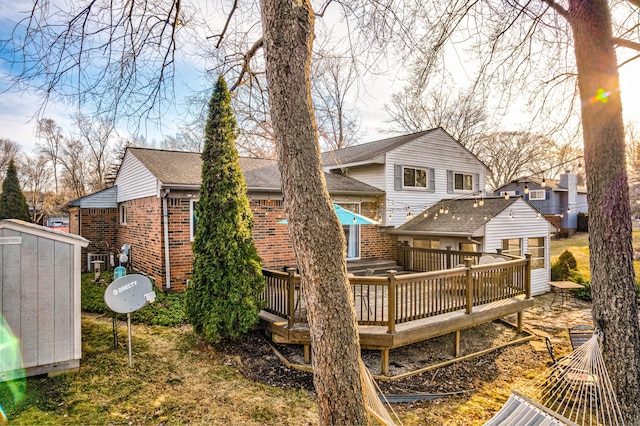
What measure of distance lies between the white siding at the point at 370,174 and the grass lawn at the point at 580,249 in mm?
8752

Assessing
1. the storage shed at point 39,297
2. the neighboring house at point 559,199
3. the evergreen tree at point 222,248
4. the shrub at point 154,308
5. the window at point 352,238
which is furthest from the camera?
the neighboring house at point 559,199

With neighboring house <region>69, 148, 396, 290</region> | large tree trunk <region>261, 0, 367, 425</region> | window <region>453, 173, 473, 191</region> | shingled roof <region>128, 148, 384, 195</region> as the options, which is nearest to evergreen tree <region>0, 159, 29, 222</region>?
neighboring house <region>69, 148, 396, 290</region>

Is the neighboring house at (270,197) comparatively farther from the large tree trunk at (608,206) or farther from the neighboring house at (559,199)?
the neighboring house at (559,199)

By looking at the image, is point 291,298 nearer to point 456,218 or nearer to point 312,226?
point 312,226

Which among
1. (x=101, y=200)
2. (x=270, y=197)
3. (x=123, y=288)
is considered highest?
(x=101, y=200)

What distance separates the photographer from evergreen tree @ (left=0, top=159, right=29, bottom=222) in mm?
14867

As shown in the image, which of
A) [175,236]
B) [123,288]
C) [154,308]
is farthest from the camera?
[175,236]

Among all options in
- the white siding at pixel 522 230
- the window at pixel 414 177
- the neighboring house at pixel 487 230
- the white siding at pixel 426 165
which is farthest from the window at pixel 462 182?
the white siding at pixel 522 230

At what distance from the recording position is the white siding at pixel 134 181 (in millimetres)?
9234

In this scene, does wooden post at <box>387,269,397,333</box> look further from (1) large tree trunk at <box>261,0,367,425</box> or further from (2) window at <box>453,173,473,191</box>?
(2) window at <box>453,173,473,191</box>

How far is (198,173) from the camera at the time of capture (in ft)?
31.6

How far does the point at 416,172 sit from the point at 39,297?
37.7ft

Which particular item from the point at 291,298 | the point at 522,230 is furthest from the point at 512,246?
the point at 291,298

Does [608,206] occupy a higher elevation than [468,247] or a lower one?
higher
